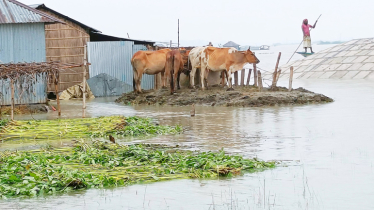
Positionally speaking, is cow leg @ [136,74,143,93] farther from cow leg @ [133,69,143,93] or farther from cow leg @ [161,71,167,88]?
cow leg @ [161,71,167,88]

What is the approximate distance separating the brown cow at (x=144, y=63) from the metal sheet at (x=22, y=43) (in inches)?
191

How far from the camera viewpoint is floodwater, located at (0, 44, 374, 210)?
837cm

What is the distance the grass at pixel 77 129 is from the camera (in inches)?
532

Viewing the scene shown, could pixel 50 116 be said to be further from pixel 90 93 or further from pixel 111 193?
pixel 111 193

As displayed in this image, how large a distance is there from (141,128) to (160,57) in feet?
31.8

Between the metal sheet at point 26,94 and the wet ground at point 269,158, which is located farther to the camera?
the metal sheet at point 26,94

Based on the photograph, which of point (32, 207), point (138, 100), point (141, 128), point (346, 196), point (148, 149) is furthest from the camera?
point (138, 100)

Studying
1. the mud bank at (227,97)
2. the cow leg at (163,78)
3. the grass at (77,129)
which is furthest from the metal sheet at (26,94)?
the cow leg at (163,78)

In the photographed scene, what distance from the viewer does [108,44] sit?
25234 mm

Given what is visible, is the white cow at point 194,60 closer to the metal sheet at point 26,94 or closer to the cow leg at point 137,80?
the cow leg at point 137,80

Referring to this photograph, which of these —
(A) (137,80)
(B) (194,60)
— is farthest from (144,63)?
(B) (194,60)

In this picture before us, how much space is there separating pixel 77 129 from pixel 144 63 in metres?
9.99

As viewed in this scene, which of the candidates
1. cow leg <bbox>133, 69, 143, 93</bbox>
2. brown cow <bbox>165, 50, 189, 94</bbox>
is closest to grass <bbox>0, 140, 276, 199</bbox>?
brown cow <bbox>165, 50, 189, 94</bbox>

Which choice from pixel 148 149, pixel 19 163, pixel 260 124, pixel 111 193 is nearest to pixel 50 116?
pixel 260 124
